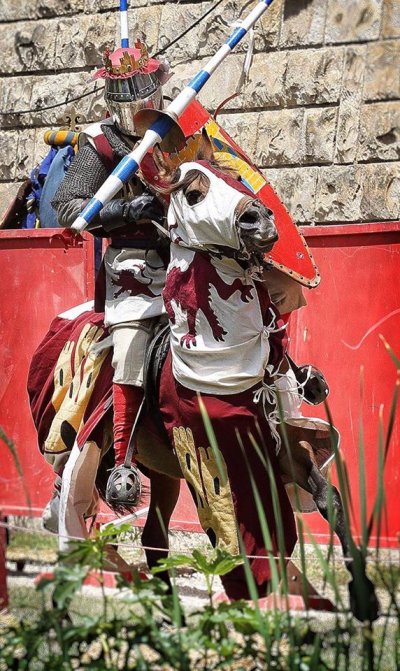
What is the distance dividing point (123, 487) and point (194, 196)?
1081 millimetres

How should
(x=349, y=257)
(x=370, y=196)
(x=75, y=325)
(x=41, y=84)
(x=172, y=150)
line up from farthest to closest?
(x=41, y=84) → (x=370, y=196) → (x=349, y=257) → (x=75, y=325) → (x=172, y=150)

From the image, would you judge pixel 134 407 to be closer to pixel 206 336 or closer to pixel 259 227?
pixel 206 336

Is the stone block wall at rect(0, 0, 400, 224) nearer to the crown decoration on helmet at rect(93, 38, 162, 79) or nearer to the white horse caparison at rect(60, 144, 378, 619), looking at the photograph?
the white horse caparison at rect(60, 144, 378, 619)

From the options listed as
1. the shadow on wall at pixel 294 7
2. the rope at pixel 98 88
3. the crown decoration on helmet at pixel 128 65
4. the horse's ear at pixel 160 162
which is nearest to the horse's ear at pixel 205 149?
the horse's ear at pixel 160 162

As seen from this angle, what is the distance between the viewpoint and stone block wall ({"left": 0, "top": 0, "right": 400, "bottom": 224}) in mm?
8820

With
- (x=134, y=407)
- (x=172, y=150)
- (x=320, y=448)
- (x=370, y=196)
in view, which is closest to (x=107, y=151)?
(x=172, y=150)

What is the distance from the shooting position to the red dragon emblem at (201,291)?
16.3 ft

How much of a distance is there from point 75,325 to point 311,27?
381cm

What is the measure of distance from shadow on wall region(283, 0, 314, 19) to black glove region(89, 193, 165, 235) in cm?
421

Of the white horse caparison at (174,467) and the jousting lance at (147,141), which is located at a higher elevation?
the jousting lance at (147,141)

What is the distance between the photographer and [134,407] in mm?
5461

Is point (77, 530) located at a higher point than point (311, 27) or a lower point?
lower

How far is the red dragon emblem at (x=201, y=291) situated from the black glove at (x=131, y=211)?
1.12 ft

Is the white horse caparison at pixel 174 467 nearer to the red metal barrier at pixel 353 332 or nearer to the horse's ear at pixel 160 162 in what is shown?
the horse's ear at pixel 160 162
